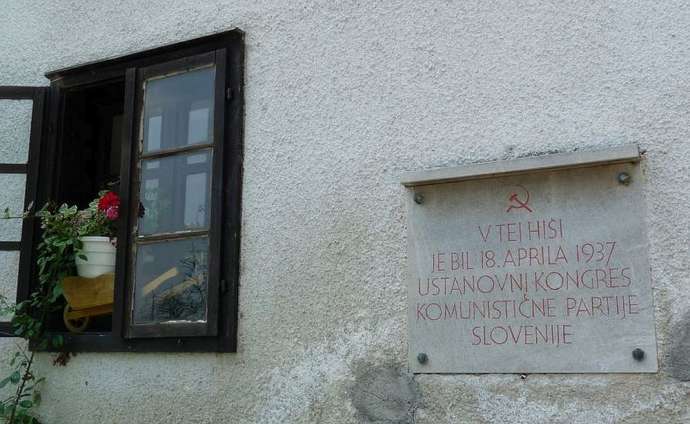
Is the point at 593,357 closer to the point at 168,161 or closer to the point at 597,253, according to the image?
the point at 597,253

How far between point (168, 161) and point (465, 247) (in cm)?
178

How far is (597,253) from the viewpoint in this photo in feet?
10.3

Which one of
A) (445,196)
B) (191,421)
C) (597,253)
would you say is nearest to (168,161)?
(191,421)

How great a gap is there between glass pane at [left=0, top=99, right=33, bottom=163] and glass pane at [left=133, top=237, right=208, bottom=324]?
1.15 meters

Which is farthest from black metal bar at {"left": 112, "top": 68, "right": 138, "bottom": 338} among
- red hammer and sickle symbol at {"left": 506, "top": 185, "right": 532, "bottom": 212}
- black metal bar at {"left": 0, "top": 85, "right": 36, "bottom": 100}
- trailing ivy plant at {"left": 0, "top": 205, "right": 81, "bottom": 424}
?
red hammer and sickle symbol at {"left": 506, "top": 185, "right": 532, "bottom": 212}

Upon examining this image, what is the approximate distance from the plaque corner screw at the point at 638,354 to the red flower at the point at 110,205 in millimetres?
2681

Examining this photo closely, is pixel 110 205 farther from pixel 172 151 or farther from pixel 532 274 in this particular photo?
pixel 532 274

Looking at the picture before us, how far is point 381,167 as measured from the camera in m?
3.72

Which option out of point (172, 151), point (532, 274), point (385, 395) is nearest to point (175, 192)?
point (172, 151)

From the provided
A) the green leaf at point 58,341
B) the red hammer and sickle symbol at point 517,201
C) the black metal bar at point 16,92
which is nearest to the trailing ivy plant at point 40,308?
the green leaf at point 58,341

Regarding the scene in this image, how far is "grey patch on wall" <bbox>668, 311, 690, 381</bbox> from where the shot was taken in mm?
2928

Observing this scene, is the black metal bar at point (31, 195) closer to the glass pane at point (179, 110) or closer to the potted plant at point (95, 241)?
the potted plant at point (95, 241)

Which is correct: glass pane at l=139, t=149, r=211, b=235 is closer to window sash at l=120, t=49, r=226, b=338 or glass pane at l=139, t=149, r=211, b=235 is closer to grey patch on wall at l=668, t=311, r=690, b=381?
window sash at l=120, t=49, r=226, b=338

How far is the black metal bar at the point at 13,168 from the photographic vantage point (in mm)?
4840
